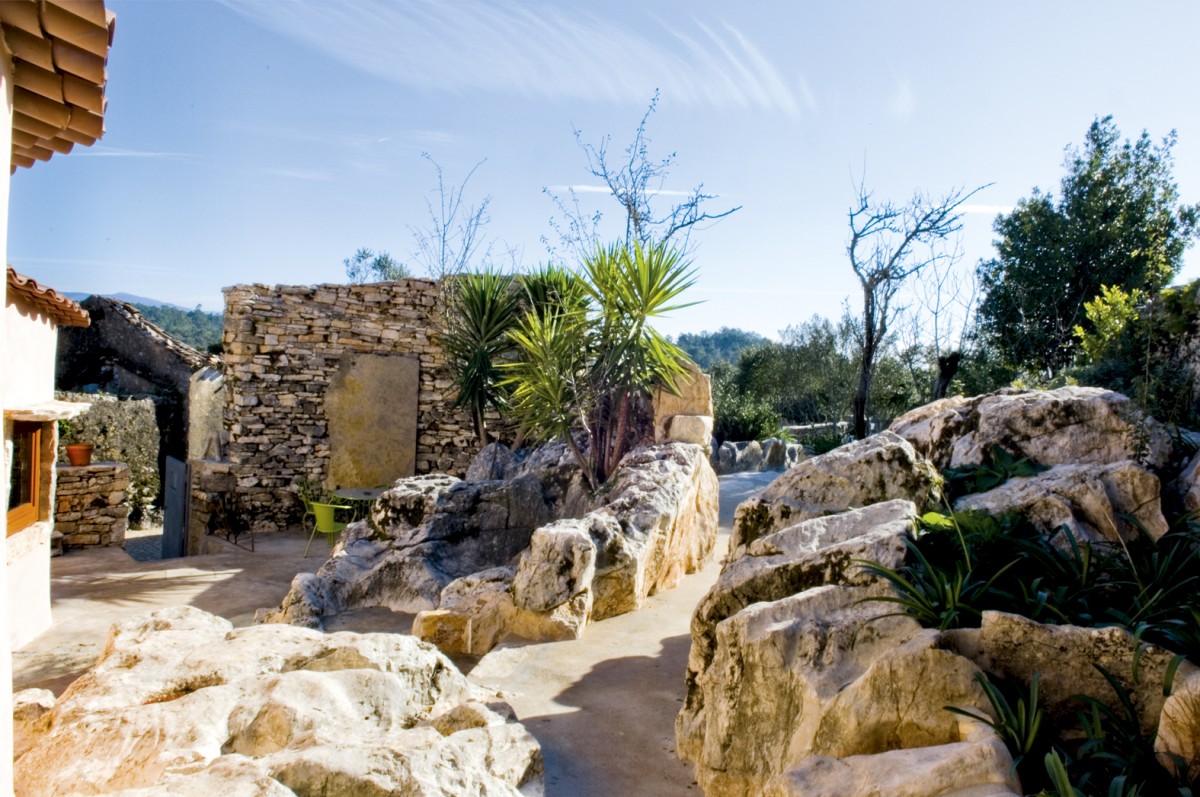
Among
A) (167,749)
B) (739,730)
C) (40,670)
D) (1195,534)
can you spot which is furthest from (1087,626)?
(40,670)

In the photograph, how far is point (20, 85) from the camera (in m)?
2.46

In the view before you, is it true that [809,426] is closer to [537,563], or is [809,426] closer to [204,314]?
[537,563]

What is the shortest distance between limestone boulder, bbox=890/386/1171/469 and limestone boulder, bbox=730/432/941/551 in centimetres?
55

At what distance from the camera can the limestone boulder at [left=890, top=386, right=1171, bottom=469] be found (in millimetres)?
A: 4203

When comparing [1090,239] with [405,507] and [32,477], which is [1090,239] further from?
[32,477]

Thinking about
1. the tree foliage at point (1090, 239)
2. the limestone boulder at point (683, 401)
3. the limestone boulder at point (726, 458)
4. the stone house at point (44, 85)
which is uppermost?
the tree foliage at point (1090, 239)

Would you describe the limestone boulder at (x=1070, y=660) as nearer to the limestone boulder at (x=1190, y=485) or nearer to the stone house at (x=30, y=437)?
the limestone boulder at (x=1190, y=485)

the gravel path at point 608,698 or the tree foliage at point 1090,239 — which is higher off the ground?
the tree foliage at point 1090,239

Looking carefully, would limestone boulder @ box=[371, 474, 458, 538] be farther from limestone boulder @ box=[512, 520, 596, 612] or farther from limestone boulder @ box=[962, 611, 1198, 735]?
limestone boulder @ box=[962, 611, 1198, 735]

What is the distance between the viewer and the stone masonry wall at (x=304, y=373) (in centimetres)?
1196

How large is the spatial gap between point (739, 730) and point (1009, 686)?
1.08m

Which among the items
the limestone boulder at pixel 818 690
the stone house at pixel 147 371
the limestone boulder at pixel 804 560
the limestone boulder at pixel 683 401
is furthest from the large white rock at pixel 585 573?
the stone house at pixel 147 371

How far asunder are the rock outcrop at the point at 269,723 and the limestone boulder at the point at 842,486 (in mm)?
1791

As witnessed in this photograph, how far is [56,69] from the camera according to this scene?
2404mm
